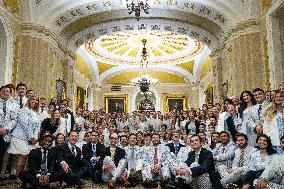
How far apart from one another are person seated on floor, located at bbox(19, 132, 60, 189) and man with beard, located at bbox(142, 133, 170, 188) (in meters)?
1.64

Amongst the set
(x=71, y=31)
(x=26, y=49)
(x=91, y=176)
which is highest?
(x=71, y=31)

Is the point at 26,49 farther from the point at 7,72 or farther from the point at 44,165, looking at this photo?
the point at 44,165

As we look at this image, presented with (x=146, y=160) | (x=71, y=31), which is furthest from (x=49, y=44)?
(x=146, y=160)

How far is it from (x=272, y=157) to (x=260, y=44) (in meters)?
6.84

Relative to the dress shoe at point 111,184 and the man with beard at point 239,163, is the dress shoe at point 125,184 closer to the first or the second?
the dress shoe at point 111,184

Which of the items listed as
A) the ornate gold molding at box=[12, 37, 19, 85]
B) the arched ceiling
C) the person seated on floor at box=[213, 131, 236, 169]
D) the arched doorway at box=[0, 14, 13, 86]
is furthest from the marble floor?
the arched ceiling

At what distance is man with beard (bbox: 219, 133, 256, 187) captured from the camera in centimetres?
548

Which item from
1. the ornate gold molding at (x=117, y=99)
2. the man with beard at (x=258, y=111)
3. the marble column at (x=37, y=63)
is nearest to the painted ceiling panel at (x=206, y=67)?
the ornate gold molding at (x=117, y=99)

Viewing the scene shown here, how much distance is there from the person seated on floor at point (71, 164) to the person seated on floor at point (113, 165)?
363mm

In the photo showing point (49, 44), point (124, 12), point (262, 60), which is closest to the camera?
point (262, 60)

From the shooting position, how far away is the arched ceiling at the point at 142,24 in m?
11.8

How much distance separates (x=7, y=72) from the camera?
10.4m

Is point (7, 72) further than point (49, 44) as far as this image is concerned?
No

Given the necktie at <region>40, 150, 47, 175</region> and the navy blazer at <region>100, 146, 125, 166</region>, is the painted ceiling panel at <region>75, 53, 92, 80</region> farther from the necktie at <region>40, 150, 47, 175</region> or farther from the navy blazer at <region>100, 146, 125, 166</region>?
the necktie at <region>40, 150, 47, 175</region>
